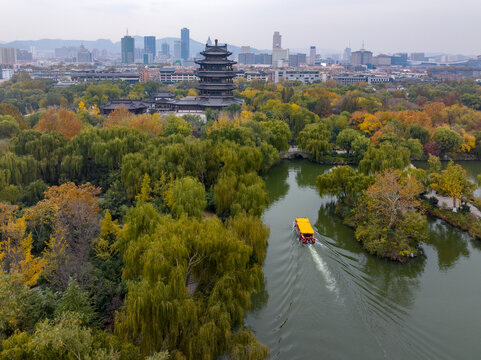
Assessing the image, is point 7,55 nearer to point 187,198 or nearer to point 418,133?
point 418,133

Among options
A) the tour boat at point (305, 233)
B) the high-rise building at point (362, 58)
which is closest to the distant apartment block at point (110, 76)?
the tour boat at point (305, 233)

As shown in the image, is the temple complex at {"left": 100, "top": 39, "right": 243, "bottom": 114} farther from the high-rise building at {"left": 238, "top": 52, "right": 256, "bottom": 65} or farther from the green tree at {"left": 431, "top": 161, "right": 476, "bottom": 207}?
the high-rise building at {"left": 238, "top": 52, "right": 256, "bottom": 65}

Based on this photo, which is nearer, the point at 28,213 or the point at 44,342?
the point at 44,342

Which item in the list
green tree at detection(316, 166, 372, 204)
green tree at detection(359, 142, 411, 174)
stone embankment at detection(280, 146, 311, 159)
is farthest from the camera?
stone embankment at detection(280, 146, 311, 159)

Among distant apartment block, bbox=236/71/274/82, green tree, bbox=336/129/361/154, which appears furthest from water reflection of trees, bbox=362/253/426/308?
distant apartment block, bbox=236/71/274/82

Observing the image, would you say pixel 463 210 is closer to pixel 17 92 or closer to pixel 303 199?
pixel 303 199

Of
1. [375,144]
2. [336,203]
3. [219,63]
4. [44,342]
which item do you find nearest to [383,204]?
[336,203]
